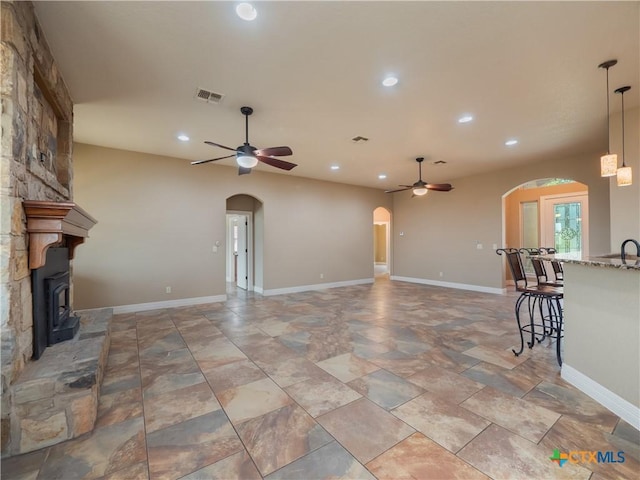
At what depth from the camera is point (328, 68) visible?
9.33 ft

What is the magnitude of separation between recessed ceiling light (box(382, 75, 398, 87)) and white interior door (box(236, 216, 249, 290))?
5424 mm

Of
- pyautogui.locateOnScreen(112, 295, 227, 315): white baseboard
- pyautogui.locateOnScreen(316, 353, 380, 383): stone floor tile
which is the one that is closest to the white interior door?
pyautogui.locateOnScreen(112, 295, 227, 315): white baseboard

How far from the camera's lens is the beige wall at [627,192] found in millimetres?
3582

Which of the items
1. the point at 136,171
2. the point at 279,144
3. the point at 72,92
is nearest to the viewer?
the point at 72,92

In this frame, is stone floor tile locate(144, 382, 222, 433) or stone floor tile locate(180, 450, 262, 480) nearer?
stone floor tile locate(180, 450, 262, 480)

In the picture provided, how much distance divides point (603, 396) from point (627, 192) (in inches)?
114

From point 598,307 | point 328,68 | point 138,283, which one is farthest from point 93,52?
point 598,307

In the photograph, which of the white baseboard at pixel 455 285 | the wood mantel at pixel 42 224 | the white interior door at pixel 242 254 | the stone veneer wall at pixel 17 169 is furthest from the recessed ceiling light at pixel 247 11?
the white baseboard at pixel 455 285

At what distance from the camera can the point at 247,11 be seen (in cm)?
213

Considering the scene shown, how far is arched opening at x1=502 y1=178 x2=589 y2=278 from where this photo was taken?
7.48m

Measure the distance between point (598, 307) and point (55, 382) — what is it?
4.11 metres

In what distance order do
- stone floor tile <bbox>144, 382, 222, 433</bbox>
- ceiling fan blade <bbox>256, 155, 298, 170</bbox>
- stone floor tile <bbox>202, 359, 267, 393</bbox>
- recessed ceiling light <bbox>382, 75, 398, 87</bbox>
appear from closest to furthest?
1. stone floor tile <bbox>144, 382, 222, 433</bbox>
2. stone floor tile <bbox>202, 359, 267, 393</bbox>
3. recessed ceiling light <bbox>382, 75, 398, 87</bbox>
4. ceiling fan blade <bbox>256, 155, 298, 170</bbox>

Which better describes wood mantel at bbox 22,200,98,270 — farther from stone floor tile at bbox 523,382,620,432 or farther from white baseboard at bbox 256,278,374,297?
white baseboard at bbox 256,278,374,297

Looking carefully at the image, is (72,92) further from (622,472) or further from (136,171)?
(622,472)
